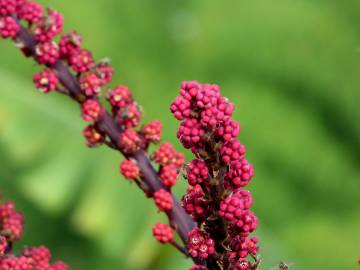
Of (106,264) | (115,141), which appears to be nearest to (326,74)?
(106,264)

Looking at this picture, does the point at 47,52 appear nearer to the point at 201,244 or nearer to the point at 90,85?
the point at 90,85

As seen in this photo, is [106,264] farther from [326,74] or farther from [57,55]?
[57,55]

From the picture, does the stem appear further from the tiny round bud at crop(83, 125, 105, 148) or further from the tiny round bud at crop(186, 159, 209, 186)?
the tiny round bud at crop(186, 159, 209, 186)

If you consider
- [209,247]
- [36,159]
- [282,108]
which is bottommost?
[209,247]

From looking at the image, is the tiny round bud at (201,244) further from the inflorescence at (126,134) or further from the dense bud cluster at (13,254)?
the dense bud cluster at (13,254)

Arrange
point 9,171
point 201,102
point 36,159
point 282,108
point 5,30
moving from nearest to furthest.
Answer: point 201,102 < point 5,30 < point 36,159 < point 9,171 < point 282,108

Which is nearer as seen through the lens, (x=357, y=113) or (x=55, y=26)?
(x=55, y=26)

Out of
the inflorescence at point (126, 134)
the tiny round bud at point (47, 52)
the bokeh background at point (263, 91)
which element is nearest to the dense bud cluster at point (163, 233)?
the inflorescence at point (126, 134)
